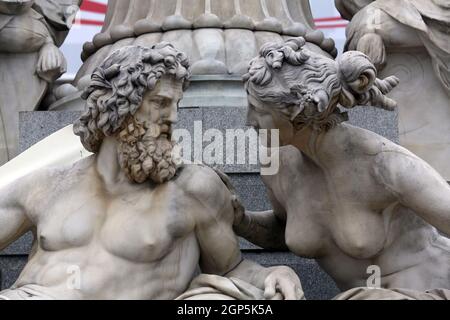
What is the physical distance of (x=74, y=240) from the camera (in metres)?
8.79

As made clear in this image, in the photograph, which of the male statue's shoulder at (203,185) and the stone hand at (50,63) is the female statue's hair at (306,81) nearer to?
the male statue's shoulder at (203,185)

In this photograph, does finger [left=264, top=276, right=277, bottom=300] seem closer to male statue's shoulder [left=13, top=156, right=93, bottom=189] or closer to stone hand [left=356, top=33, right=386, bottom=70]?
male statue's shoulder [left=13, top=156, right=93, bottom=189]

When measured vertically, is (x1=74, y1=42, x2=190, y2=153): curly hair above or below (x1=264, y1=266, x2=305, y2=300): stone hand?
above

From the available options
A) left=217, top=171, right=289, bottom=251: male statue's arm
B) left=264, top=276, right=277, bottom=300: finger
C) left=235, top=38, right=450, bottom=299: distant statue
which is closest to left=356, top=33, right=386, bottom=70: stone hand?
left=217, top=171, right=289, bottom=251: male statue's arm

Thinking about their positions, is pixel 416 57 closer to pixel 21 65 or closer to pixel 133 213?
pixel 21 65

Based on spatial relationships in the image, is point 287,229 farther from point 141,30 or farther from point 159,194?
point 141,30

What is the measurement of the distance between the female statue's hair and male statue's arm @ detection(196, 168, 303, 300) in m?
0.54

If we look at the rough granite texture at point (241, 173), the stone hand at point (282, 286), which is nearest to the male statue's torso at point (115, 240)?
the stone hand at point (282, 286)

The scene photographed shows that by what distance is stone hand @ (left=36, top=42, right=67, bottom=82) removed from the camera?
12.2 meters

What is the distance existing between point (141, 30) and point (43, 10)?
0.91 m

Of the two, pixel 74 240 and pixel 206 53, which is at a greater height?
pixel 74 240

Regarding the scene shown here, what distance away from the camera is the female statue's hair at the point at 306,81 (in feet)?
28.6
